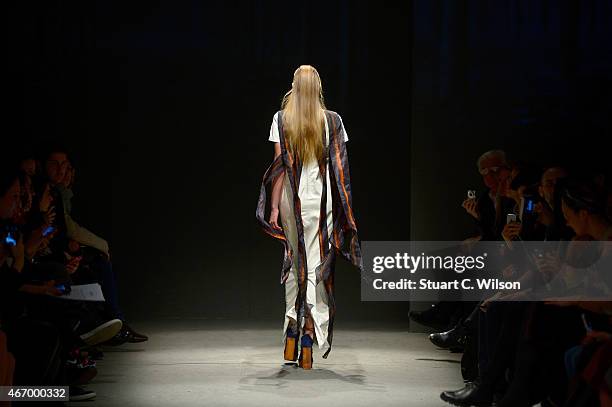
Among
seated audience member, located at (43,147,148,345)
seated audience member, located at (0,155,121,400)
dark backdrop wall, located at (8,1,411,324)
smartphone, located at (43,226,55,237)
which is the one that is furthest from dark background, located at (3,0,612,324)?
seated audience member, located at (0,155,121,400)

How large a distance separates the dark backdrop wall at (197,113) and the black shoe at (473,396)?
2.91 meters

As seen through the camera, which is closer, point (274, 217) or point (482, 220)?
point (274, 217)

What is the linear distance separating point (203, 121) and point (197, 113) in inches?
2.4

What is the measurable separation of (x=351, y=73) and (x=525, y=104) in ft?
3.88

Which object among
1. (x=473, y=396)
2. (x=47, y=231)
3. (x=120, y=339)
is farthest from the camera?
(x=120, y=339)

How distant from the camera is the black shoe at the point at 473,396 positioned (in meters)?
3.79

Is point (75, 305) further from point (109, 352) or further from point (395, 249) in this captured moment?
point (395, 249)

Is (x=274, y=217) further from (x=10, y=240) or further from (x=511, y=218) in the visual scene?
(x=10, y=240)

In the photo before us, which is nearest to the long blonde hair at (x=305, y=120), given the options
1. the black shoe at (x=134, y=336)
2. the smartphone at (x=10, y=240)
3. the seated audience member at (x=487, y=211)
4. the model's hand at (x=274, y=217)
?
the model's hand at (x=274, y=217)

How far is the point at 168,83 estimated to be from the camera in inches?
266

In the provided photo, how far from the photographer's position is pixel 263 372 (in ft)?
15.3

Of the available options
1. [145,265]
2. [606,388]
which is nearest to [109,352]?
[145,265]

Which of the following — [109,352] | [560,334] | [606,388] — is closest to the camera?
[606,388]

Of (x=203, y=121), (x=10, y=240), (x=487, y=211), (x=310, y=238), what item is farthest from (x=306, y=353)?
(x=203, y=121)
